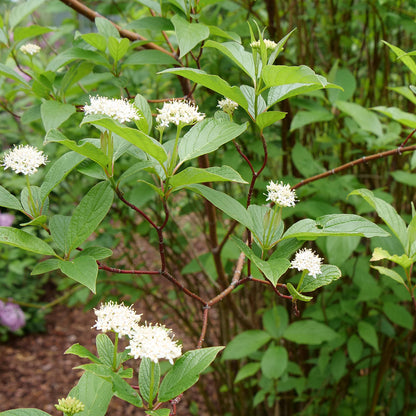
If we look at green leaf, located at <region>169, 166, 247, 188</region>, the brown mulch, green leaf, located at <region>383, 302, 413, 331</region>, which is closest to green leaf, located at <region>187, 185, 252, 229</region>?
green leaf, located at <region>169, 166, 247, 188</region>

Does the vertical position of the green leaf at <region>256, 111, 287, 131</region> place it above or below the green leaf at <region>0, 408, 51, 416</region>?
above

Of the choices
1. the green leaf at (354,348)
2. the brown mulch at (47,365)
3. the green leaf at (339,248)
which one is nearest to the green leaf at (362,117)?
the green leaf at (339,248)

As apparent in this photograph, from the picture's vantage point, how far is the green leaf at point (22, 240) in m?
0.58

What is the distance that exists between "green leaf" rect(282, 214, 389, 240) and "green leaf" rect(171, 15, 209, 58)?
1.15 feet

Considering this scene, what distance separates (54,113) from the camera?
83 cm

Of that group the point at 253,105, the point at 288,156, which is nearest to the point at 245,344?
the point at 288,156

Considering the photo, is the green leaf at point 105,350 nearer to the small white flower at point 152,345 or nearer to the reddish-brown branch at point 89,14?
the small white flower at point 152,345

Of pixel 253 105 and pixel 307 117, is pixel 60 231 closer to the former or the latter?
pixel 253 105

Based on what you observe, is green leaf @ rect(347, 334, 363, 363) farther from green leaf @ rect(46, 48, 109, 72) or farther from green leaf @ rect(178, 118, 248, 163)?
green leaf @ rect(46, 48, 109, 72)

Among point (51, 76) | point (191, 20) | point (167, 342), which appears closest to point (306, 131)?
point (191, 20)

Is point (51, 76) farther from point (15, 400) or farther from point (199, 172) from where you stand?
point (15, 400)

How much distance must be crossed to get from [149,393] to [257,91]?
472mm

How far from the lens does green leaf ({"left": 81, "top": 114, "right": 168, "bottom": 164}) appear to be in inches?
20.5

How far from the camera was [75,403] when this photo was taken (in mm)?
536
